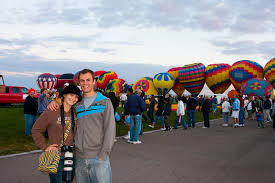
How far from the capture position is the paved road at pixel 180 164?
494cm

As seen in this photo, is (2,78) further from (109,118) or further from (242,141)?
(109,118)

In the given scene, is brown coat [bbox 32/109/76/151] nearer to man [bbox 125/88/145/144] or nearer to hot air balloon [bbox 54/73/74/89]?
man [bbox 125/88/145/144]

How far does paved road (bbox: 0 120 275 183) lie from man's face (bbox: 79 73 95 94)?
258 cm

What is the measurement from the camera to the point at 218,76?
96.5ft

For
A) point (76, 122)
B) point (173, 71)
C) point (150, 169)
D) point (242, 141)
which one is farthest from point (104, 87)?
point (76, 122)

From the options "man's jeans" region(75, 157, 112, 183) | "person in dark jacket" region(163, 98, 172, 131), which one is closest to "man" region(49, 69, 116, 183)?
"man's jeans" region(75, 157, 112, 183)

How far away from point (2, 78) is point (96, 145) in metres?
26.3

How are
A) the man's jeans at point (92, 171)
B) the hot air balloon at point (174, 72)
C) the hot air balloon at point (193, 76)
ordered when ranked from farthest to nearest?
the hot air balloon at point (174, 72)
the hot air balloon at point (193, 76)
the man's jeans at point (92, 171)

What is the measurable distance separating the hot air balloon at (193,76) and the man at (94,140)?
93.9 feet

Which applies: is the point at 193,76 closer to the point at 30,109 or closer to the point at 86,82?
the point at 30,109

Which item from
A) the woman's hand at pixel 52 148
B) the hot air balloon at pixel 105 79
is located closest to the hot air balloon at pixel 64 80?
the hot air balloon at pixel 105 79

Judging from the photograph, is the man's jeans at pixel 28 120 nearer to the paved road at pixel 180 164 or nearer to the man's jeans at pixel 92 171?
the paved road at pixel 180 164

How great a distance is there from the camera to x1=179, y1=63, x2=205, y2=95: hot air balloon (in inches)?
1192

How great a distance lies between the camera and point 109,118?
262 cm
